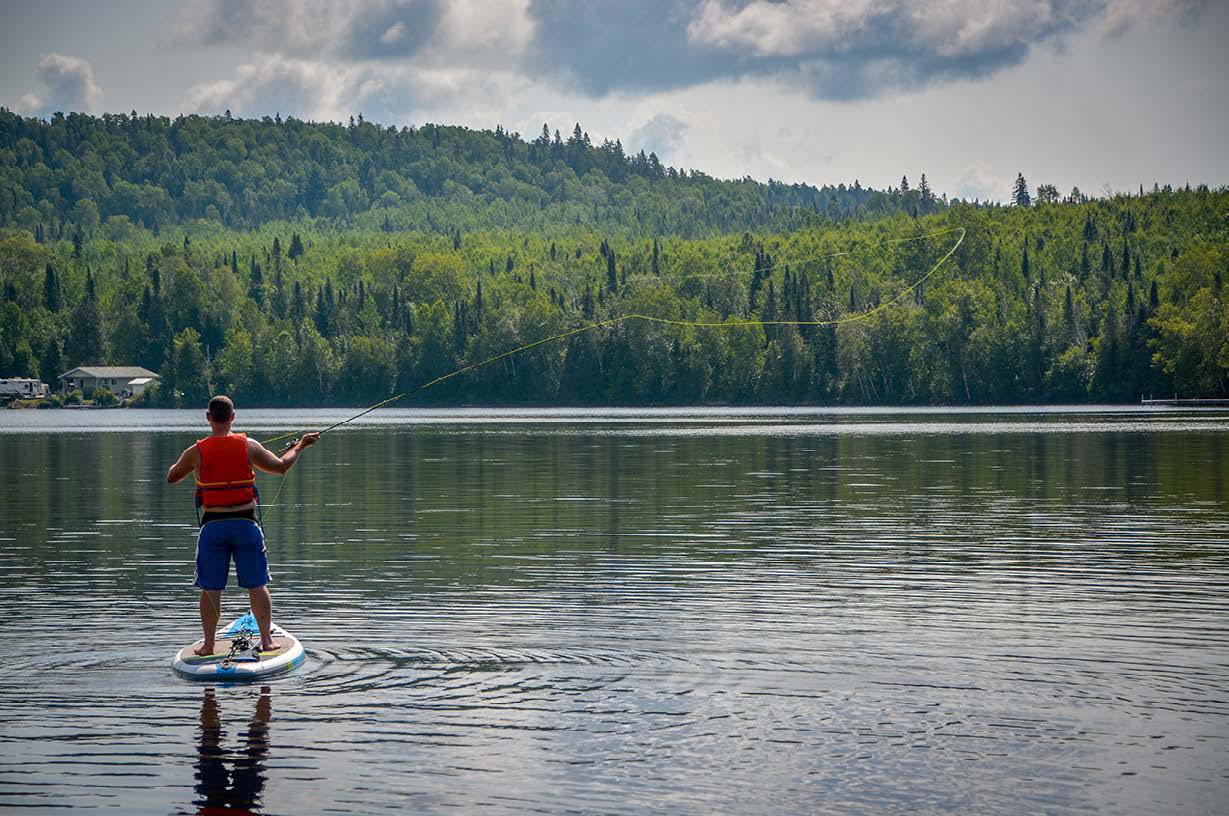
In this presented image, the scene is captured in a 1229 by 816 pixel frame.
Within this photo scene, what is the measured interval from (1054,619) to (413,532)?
16763 millimetres

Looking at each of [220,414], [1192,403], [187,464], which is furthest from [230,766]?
[1192,403]

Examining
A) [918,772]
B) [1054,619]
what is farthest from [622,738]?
[1054,619]

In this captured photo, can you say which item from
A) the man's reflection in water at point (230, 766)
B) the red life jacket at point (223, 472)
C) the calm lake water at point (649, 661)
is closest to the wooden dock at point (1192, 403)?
the calm lake water at point (649, 661)

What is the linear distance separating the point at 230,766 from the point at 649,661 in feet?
19.1

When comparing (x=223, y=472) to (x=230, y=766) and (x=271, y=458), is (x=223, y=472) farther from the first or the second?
(x=230, y=766)

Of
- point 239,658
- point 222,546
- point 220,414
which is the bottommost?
point 239,658

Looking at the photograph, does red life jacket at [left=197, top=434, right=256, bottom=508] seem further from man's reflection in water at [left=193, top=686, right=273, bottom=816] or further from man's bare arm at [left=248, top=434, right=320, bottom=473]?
man's reflection in water at [left=193, top=686, right=273, bottom=816]

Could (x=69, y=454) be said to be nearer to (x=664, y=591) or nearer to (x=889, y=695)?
(x=664, y=591)

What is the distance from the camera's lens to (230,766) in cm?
1427

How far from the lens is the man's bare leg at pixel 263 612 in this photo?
18000 millimetres

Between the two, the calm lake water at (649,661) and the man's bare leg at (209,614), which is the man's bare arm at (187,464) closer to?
the man's bare leg at (209,614)

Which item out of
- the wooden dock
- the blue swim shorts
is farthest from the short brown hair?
the wooden dock

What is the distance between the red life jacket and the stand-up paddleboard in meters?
1.64

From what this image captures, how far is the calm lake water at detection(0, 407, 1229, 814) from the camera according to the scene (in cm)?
1370
